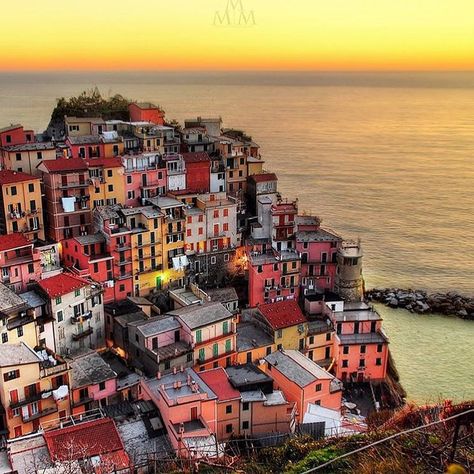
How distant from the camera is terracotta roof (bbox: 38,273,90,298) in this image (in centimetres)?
1945

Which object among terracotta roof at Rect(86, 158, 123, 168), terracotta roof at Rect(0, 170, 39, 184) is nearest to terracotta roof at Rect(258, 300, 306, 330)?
terracotta roof at Rect(86, 158, 123, 168)

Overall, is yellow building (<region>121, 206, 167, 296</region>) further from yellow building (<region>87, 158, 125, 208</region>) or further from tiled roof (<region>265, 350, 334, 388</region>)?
tiled roof (<region>265, 350, 334, 388</region>)

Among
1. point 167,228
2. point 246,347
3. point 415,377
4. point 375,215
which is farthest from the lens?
point 375,215

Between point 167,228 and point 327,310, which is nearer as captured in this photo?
point 327,310

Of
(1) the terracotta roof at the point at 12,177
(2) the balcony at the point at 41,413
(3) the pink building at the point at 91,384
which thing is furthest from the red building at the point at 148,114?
(2) the balcony at the point at 41,413

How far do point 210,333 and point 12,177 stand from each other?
38.0 feet

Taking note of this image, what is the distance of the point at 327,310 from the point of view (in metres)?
23.4

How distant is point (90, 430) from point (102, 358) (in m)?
5.37

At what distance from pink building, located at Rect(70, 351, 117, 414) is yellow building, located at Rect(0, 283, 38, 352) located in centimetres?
169

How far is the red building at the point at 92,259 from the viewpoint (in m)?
23.5

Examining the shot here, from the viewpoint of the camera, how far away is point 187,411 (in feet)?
49.0

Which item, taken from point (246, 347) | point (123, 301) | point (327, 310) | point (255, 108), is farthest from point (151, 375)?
point (255, 108)

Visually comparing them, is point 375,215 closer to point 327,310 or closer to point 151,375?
point 327,310

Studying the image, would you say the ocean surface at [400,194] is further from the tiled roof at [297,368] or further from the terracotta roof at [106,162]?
the terracotta roof at [106,162]
